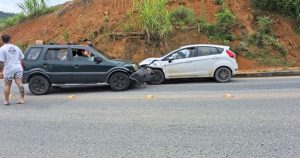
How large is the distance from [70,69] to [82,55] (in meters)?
0.59

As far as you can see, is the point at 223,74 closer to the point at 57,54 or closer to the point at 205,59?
the point at 205,59

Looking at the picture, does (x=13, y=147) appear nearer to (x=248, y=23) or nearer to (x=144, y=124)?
(x=144, y=124)

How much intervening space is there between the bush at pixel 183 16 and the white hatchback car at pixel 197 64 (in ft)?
20.2

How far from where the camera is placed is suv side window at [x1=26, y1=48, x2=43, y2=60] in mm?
14008

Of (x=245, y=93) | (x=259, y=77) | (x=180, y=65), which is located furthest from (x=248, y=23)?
(x=245, y=93)

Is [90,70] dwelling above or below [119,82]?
above

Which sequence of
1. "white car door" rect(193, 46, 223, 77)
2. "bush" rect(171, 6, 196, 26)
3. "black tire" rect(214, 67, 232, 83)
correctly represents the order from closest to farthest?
"black tire" rect(214, 67, 232, 83), "white car door" rect(193, 46, 223, 77), "bush" rect(171, 6, 196, 26)

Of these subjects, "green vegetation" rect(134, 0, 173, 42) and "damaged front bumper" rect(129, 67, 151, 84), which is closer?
"damaged front bumper" rect(129, 67, 151, 84)

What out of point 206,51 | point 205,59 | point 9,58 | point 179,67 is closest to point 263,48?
point 206,51

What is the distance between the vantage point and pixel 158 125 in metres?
8.28

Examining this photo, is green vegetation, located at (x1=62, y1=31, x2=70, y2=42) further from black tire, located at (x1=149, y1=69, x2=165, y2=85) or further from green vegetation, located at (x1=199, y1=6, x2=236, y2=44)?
black tire, located at (x1=149, y1=69, x2=165, y2=85)

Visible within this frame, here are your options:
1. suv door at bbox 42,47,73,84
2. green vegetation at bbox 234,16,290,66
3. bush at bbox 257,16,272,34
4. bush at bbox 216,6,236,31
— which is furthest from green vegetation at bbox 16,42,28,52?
bush at bbox 257,16,272,34

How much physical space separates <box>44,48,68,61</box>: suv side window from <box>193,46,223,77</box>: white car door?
14.9 ft

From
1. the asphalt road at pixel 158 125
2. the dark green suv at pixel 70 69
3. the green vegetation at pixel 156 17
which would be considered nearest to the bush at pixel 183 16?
the green vegetation at pixel 156 17
